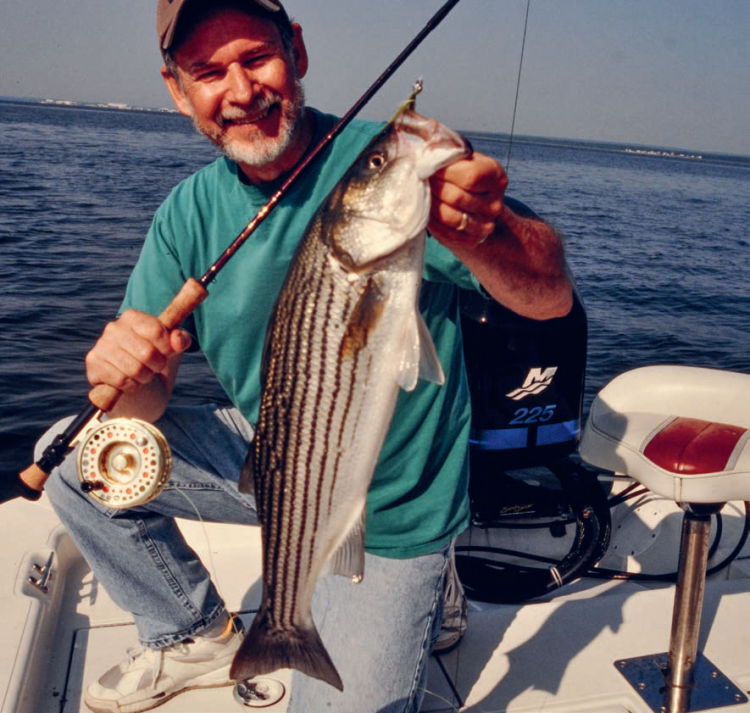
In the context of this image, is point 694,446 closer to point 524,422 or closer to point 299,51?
point 524,422

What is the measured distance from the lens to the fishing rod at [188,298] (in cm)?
255

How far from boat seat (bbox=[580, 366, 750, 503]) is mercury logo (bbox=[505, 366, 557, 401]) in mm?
837

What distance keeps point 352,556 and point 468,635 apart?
172cm

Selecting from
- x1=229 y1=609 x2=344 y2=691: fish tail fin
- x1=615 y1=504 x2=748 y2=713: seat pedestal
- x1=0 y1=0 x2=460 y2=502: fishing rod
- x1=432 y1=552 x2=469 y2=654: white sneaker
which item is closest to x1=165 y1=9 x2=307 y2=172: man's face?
x1=0 y1=0 x2=460 y2=502: fishing rod

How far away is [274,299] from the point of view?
2.94 m

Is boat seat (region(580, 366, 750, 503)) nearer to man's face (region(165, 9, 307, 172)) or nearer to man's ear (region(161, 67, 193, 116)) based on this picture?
man's face (region(165, 9, 307, 172))

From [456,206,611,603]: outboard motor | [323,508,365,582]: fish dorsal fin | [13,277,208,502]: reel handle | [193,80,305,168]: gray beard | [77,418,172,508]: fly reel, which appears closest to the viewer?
[323,508,365,582]: fish dorsal fin

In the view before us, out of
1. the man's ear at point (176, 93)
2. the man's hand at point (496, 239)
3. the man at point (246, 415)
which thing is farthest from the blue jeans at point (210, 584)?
the man's ear at point (176, 93)

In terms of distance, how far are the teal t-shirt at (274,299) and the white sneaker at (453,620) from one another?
675 mm

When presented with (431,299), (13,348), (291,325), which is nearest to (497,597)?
(431,299)

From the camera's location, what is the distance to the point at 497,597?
13.7 ft

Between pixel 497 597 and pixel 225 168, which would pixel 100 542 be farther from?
pixel 497 597

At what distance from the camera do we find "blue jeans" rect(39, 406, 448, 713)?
9.15 ft

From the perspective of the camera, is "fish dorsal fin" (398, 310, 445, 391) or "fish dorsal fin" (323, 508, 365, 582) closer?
"fish dorsal fin" (398, 310, 445, 391)
